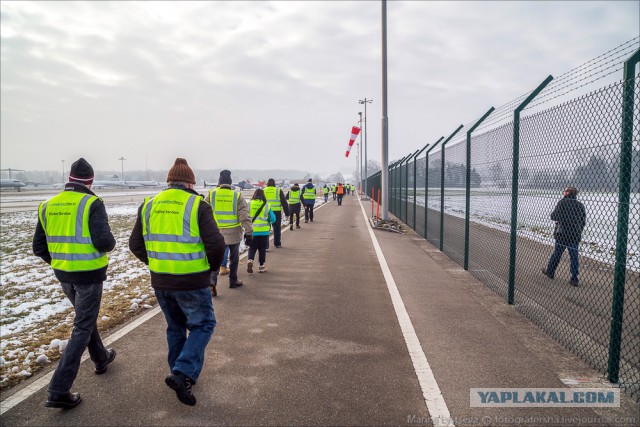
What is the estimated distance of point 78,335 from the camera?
11.6ft

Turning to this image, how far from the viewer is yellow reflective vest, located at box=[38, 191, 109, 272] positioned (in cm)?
360

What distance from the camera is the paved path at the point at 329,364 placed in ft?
10.5

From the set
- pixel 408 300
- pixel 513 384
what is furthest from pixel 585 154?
pixel 408 300

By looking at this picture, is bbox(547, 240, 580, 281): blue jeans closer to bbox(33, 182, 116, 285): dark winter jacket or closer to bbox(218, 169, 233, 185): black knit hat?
bbox(33, 182, 116, 285): dark winter jacket

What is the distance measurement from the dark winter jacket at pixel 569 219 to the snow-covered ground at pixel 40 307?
5351 mm

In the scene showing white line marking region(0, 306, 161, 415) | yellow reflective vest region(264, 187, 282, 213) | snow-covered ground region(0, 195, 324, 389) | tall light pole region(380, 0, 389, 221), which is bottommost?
snow-covered ground region(0, 195, 324, 389)

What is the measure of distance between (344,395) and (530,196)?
11.3 feet

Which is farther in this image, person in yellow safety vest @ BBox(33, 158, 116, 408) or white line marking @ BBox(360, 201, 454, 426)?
person in yellow safety vest @ BBox(33, 158, 116, 408)

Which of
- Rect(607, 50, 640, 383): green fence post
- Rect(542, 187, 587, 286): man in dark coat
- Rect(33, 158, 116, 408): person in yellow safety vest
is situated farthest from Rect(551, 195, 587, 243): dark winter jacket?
Rect(33, 158, 116, 408): person in yellow safety vest

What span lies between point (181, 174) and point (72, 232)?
1033 millimetres

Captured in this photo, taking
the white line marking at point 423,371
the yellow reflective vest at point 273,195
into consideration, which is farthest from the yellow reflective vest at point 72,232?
the yellow reflective vest at point 273,195

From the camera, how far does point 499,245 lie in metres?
7.15

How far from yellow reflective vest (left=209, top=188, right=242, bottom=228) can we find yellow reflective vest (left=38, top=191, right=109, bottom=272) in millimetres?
3312

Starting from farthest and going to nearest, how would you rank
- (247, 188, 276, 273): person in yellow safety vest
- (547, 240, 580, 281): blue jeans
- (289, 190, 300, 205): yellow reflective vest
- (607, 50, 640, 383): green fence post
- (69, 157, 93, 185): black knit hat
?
(289, 190, 300, 205): yellow reflective vest, (247, 188, 276, 273): person in yellow safety vest, (547, 240, 580, 281): blue jeans, (69, 157, 93, 185): black knit hat, (607, 50, 640, 383): green fence post
